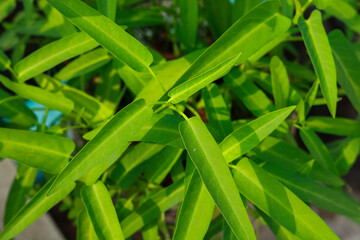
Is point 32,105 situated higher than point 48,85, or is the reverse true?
point 32,105

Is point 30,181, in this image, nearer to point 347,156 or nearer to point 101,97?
point 101,97

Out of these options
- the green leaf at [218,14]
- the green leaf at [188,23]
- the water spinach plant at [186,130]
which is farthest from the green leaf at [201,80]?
the green leaf at [218,14]

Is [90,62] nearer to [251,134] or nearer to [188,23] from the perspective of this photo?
[188,23]

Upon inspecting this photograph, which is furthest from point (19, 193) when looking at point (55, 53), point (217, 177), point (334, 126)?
point (334, 126)

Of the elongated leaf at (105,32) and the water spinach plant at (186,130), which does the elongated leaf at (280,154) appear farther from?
the elongated leaf at (105,32)

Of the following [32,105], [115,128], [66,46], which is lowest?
[115,128]

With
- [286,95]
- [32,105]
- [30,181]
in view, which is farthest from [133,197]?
[32,105]

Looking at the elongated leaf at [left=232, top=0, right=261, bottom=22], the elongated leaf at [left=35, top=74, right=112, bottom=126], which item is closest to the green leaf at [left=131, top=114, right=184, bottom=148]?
the elongated leaf at [left=35, top=74, right=112, bottom=126]
